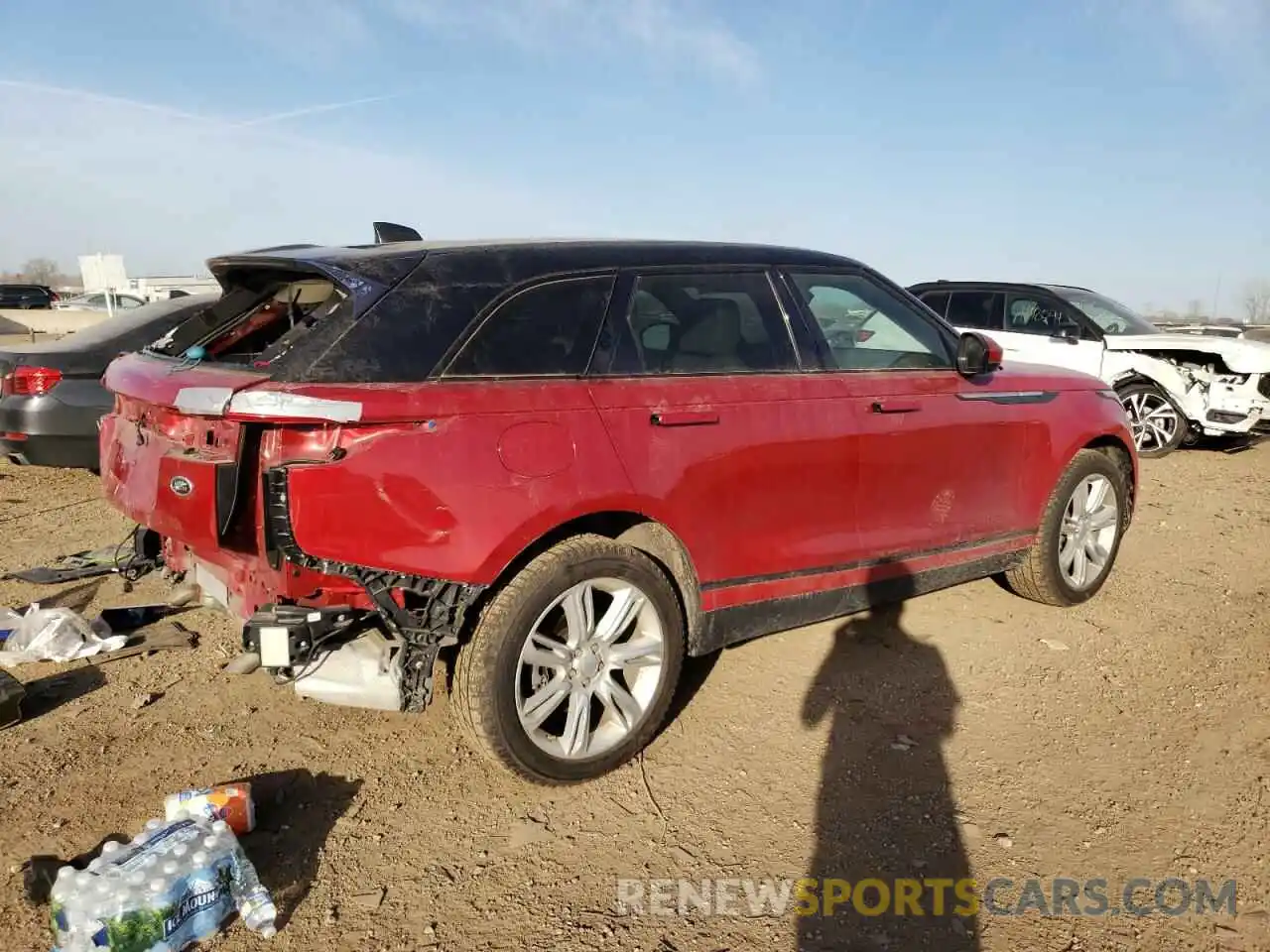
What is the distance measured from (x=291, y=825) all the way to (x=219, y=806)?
244 mm

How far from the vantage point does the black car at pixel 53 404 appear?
5844 mm

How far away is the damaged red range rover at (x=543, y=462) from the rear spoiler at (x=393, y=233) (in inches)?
23.3

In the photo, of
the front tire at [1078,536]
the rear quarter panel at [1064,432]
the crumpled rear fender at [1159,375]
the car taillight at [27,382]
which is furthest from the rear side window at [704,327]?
the crumpled rear fender at [1159,375]

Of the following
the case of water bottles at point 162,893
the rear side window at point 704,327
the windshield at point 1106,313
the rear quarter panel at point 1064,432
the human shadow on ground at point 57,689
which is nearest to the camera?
the case of water bottles at point 162,893

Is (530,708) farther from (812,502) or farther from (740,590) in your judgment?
(812,502)

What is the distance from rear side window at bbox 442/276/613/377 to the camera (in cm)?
281

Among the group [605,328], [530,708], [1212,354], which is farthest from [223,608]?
[1212,354]

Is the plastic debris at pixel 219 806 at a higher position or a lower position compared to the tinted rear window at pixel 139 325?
lower

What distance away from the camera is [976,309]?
10.6 m

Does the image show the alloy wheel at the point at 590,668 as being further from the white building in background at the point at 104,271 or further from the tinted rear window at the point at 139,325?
the white building in background at the point at 104,271

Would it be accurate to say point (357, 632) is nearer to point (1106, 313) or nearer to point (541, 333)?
point (541, 333)

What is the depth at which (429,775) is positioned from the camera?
122 inches

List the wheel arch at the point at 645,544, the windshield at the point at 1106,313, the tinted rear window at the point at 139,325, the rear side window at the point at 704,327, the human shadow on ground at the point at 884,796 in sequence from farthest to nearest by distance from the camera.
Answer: the windshield at the point at 1106,313 → the tinted rear window at the point at 139,325 → the rear side window at the point at 704,327 → the wheel arch at the point at 645,544 → the human shadow on ground at the point at 884,796

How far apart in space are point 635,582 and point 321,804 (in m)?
1.24
